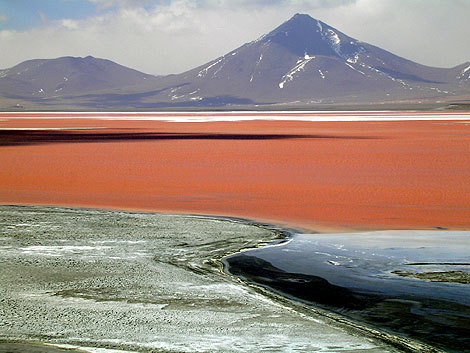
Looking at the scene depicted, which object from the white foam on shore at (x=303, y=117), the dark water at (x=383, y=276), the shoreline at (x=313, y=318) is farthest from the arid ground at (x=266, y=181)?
the white foam on shore at (x=303, y=117)

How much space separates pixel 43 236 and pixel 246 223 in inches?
157

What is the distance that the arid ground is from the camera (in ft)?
52.7

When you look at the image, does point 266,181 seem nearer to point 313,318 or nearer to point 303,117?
point 313,318

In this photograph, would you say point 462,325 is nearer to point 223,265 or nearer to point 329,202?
point 223,265

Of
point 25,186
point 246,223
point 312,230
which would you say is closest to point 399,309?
point 312,230

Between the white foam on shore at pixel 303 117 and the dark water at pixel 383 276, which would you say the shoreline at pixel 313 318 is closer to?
the dark water at pixel 383 276

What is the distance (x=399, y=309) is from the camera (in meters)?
8.45

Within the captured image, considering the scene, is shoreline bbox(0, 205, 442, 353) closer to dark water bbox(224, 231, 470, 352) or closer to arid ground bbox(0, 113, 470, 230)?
dark water bbox(224, 231, 470, 352)

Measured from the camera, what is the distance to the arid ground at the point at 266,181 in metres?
16.1

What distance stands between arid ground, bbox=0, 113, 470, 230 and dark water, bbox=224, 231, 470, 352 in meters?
1.80

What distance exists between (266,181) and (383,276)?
12331mm

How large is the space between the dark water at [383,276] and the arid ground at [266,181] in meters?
1.80

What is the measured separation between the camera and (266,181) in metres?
22.2

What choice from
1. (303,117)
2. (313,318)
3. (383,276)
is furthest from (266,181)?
(303,117)
